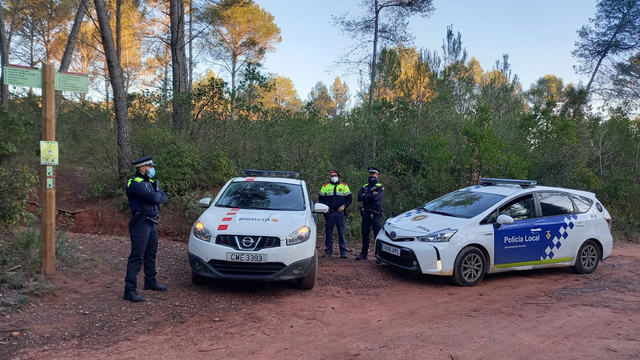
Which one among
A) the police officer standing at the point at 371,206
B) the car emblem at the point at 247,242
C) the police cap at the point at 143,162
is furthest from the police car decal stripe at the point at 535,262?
the police cap at the point at 143,162

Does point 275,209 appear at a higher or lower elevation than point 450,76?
lower

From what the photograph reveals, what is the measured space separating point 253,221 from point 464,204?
3.95 metres

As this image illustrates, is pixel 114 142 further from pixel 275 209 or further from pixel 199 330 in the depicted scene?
pixel 199 330

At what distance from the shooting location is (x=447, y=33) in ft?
65.7

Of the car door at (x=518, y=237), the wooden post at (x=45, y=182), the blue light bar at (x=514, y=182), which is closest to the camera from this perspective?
the wooden post at (x=45, y=182)

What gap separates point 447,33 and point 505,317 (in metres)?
16.9

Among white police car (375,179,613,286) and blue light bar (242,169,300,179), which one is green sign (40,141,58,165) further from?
white police car (375,179,613,286)

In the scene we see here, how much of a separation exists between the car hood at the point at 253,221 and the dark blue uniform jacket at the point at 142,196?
2.53ft

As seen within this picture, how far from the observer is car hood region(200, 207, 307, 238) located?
6059 mm

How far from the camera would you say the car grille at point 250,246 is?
596 cm

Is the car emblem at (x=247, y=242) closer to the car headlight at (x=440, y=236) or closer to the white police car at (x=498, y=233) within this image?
the white police car at (x=498, y=233)

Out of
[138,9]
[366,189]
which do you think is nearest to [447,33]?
[366,189]

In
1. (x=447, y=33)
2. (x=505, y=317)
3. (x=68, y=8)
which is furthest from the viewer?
(x=68, y=8)

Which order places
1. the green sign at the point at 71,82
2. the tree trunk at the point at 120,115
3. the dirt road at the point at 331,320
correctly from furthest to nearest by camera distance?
the tree trunk at the point at 120,115 → the green sign at the point at 71,82 → the dirt road at the point at 331,320
